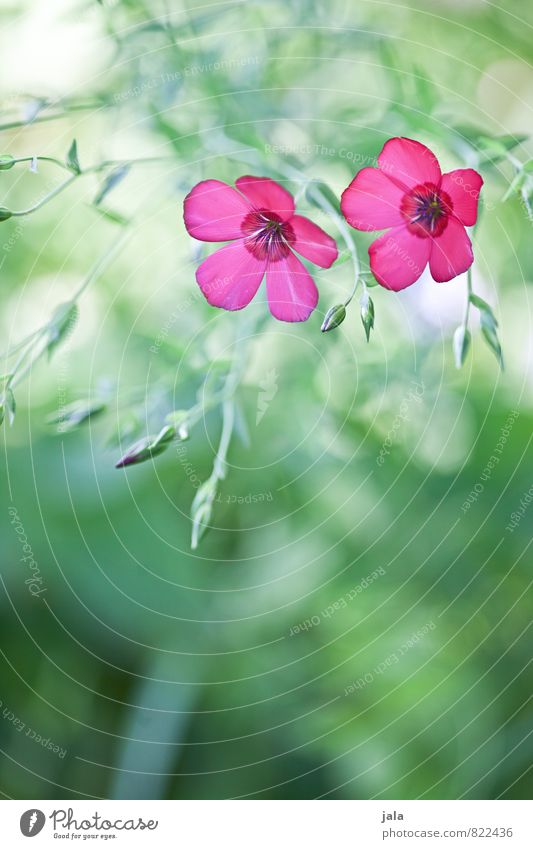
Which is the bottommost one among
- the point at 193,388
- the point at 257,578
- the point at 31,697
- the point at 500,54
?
the point at 31,697

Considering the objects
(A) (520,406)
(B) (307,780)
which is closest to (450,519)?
(A) (520,406)

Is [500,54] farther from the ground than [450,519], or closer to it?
farther from the ground

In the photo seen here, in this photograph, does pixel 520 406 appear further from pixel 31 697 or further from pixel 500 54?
pixel 31 697

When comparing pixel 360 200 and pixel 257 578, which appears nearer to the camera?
pixel 360 200

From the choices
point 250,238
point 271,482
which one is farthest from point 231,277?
point 271,482
